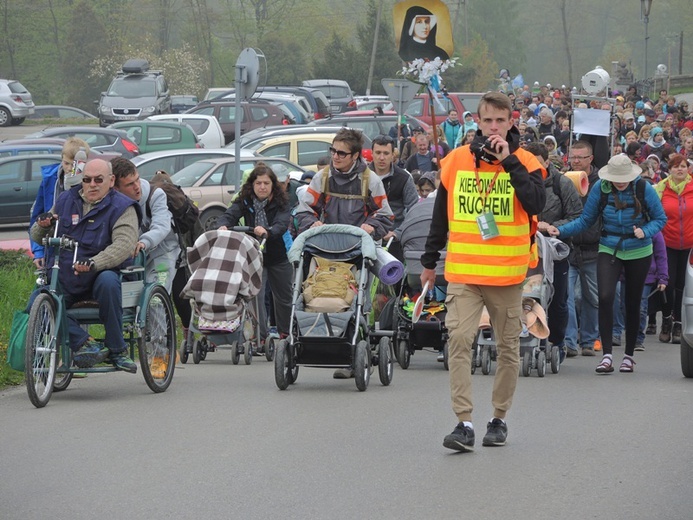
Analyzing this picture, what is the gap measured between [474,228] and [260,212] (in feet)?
17.2

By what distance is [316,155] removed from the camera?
2862cm

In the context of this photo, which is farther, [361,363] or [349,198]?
[349,198]

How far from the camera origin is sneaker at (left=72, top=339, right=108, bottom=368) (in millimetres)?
10289

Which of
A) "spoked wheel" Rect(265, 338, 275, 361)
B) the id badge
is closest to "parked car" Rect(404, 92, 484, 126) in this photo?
"spoked wheel" Rect(265, 338, 275, 361)

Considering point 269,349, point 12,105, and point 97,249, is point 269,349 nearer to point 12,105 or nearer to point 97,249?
point 97,249

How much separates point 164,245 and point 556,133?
21.7m

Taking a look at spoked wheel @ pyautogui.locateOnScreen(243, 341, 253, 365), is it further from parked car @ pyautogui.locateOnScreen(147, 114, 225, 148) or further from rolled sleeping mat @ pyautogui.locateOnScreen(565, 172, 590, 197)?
parked car @ pyautogui.locateOnScreen(147, 114, 225, 148)

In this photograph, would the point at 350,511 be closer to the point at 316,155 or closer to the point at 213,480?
the point at 213,480

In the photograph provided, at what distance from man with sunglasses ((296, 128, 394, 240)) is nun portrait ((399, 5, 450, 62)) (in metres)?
Result: 9.28

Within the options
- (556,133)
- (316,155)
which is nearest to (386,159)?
(316,155)

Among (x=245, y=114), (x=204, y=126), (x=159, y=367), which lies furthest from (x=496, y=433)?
(x=245, y=114)

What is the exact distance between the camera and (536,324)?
11836 mm

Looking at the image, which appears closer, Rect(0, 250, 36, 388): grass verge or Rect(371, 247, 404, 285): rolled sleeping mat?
Rect(371, 247, 404, 285): rolled sleeping mat

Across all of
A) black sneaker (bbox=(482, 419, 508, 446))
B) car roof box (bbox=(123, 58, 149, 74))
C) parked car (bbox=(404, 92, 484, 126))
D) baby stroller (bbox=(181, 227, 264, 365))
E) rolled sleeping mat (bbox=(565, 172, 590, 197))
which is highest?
car roof box (bbox=(123, 58, 149, 74))
